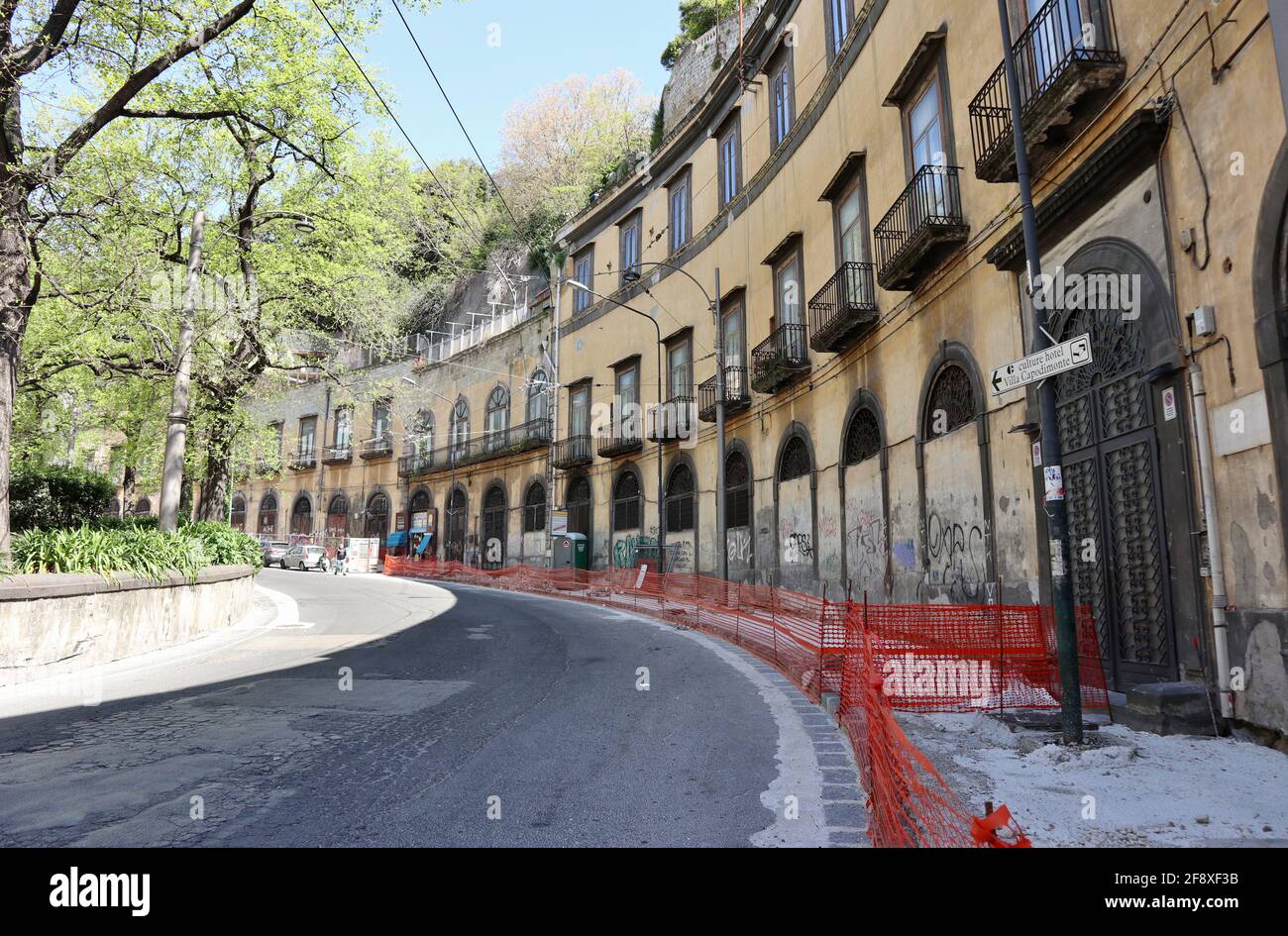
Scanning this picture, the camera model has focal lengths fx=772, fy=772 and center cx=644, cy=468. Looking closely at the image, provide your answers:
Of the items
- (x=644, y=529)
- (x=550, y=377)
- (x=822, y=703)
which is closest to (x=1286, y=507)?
(x=822, y=703)

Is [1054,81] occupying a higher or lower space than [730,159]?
lower

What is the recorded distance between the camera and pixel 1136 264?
797 centimetres

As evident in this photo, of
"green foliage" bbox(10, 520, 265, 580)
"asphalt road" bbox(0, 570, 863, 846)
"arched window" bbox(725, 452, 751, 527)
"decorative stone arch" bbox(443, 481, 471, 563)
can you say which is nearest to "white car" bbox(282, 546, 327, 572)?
"decorative stone arch" bbox(443, 481, 471, 563)

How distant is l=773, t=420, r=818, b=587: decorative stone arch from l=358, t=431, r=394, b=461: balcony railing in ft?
103

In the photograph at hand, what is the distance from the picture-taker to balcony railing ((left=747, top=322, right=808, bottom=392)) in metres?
18.7

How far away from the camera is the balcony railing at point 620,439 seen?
94.0ft

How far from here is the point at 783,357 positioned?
18.6 metres

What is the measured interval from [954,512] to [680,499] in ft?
48.7

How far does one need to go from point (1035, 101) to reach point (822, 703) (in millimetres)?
7428

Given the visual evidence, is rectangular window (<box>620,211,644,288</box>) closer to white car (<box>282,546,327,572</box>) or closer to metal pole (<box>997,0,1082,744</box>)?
white car (<box>282,546,327,572</box>)

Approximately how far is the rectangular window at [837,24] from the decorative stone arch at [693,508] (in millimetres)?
12655

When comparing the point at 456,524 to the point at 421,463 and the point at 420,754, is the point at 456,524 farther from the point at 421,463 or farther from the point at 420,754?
the point at 420,754

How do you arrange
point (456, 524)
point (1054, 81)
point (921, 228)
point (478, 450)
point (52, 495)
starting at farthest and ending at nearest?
point (456, 524) < point (478, 450) < point (52, 495) < point (921, 228) < point (1054, 81)

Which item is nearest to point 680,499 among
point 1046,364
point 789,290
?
point 789,290
